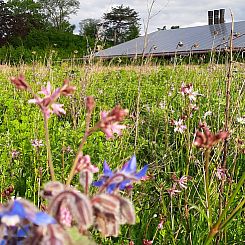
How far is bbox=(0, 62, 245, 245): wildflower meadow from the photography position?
0.38 metres

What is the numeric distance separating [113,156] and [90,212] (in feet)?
7.03

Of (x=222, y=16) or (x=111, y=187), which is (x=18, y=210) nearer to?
(x=111, y=187)

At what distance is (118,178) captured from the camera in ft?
1.43

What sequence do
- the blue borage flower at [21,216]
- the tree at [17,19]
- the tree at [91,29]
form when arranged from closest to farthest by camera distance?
the blue borage flower at [21,216]
the tree at [91,29]
the tree at [17,19]

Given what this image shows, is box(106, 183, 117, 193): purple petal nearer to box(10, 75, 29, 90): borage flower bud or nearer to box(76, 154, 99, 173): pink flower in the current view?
box(76, 154, 99, 173): pink flower

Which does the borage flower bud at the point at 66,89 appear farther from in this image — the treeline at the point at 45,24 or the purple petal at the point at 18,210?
the treeline at the point at 45,24

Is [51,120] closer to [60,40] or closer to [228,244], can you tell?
[228,244]

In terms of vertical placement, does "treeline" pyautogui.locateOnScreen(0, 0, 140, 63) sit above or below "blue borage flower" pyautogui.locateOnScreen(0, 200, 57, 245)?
above

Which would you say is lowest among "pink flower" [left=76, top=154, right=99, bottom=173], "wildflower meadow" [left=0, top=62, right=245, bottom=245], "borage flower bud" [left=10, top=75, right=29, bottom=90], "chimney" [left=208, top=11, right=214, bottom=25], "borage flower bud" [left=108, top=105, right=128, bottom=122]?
"wildflower meadow" [left=0, top=62, right=245, bottom=245]

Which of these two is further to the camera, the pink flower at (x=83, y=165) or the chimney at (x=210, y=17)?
the chimney at (x=210, y=17)

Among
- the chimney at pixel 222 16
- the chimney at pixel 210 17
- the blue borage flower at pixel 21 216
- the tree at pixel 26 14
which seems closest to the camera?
the blue borage flower at pixel 21 216

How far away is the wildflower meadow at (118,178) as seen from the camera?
38cm

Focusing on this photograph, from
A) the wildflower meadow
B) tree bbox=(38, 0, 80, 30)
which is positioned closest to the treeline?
tree bbox=(38, 0, 80, 30)

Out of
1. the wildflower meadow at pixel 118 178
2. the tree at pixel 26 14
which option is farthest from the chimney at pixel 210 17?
the wildflower meadow at pixel 118 178
